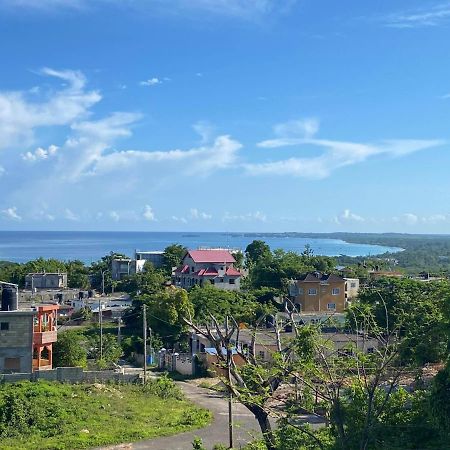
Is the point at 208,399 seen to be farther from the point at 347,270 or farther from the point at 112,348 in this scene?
the point at 347,270

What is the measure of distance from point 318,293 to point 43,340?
1043 inches

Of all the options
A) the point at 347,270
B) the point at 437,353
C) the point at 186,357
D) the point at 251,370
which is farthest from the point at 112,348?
the point at 347,270

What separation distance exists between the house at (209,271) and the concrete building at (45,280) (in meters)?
12.1

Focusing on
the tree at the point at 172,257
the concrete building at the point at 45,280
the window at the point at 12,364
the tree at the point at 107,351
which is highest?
the tree at the point at 172,257

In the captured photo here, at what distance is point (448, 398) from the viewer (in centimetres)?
1021

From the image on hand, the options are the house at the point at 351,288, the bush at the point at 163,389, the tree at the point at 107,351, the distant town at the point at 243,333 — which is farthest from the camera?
the house at the point at 351,288

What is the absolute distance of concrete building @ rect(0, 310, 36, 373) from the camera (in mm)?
22844

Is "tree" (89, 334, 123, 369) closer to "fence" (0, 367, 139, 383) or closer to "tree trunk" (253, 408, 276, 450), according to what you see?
"fence" (0, 367, 139, 383)

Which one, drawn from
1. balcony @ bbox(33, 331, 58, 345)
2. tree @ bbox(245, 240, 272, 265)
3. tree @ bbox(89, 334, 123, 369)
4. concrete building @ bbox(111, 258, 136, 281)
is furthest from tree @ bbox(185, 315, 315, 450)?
concrete building @ bbox(111, 258, 136, 281)

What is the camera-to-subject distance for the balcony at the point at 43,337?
2320 cm

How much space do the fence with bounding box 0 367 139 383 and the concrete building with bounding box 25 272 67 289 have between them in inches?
1450

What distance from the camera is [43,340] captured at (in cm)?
2333

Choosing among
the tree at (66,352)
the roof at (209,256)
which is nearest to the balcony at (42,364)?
the tree at (66,352)

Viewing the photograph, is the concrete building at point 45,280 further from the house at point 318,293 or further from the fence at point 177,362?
the fence at point 177,362
